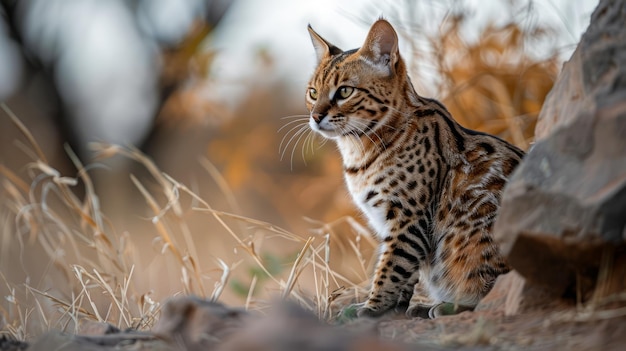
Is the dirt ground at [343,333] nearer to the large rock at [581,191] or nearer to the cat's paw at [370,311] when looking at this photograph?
the large rock at [581,191]

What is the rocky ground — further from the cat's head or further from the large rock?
the cat's head

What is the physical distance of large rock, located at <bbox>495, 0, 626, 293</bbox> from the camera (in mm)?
2254

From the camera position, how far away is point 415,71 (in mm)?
6430

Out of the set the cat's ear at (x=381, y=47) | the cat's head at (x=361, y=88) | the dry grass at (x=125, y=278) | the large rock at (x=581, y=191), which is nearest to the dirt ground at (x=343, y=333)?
the large rock at (x=581, y=191)

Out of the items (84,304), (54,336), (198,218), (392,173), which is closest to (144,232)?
(198,218)

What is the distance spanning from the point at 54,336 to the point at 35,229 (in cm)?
232

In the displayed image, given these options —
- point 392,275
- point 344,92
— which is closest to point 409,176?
point 392,275

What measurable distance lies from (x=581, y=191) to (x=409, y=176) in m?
1.41

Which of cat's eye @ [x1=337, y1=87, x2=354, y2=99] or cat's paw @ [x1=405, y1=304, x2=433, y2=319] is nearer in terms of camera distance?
cat's paw @ [x1=405, y1=304, x2=433, y2=319]

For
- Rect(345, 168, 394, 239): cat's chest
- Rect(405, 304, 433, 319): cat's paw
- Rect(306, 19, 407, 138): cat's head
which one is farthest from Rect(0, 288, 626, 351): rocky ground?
Rect(306, 19, 407, 138): cat's head

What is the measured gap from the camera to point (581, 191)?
2289mm

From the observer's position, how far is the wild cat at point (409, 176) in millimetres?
3437

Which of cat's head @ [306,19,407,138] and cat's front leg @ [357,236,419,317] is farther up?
cat's head @ [306,19,407,138]

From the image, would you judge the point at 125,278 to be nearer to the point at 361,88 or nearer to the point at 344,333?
the point at 361,88
